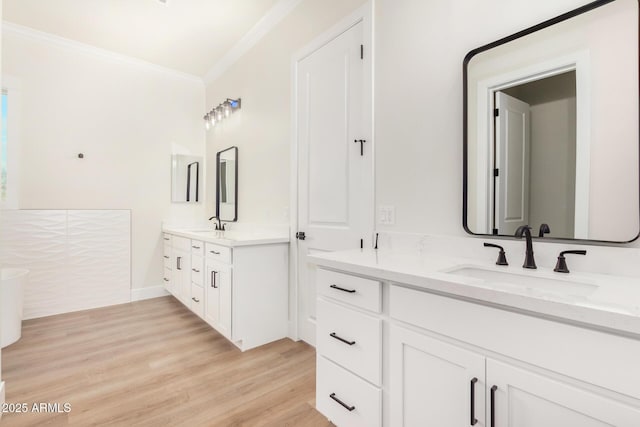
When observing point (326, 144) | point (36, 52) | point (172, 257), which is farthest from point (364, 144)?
point (36, 52)

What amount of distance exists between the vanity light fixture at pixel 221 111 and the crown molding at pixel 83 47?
0.69 metres

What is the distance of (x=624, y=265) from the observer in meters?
1.06

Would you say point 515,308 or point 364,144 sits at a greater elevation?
point 364,144

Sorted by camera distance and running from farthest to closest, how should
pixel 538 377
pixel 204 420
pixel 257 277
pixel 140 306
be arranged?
pixel 140 306, pixel 257 277, pixel 204 420, pixel 538 377

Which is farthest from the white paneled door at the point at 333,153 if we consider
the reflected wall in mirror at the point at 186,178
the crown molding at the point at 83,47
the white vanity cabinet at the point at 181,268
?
the crown molding at the point at 83,47

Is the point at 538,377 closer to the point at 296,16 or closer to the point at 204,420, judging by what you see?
the point at 204,420

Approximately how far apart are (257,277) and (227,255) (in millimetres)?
305

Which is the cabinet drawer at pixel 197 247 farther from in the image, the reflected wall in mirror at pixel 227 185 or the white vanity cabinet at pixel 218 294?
the reflected wall in mirror at pixel 227 185

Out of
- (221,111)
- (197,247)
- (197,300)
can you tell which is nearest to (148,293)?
(197,300)

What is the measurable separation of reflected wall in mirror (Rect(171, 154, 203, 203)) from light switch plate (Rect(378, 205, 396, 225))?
3.10 metres

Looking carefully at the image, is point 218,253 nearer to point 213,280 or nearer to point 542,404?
point 213,280

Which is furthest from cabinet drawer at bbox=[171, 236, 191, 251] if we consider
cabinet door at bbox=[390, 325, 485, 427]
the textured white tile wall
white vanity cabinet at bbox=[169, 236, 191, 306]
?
cabinet door at bbox=[390, 325, 485, 427]

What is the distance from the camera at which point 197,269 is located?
113 inches

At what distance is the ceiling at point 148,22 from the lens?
267cm
